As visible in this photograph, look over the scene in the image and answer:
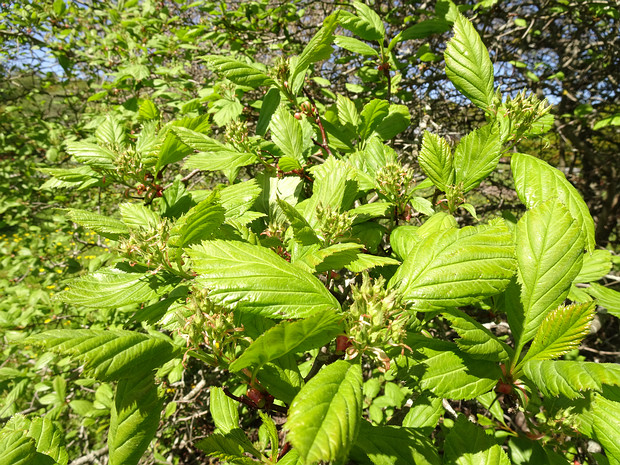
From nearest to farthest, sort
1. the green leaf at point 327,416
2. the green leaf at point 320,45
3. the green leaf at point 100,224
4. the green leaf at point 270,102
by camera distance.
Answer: the green leaf at point 327,416 → the green leaf at point 100,224 → the green leaf at point 320,45 → the green leaf at point 270,102

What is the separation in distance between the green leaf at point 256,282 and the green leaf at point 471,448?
1.89 feet

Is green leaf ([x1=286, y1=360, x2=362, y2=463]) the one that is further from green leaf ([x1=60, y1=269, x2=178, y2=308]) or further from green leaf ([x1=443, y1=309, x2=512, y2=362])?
green leaf ([x1=60, y1=269, x2=178, y2=308])

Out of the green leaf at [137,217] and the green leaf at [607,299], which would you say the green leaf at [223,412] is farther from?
the green leaf at [607,299]

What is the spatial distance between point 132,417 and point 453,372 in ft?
3.00

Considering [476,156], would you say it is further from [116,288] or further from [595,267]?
[116,288]

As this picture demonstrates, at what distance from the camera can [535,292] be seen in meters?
1.02

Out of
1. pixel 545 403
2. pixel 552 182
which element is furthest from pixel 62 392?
pixel 552 182

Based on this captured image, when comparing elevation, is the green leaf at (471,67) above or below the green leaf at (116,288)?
above

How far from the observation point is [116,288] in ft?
3.58

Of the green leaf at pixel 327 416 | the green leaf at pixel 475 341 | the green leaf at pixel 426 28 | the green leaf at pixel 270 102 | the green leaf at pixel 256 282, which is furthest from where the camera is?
the green leaf at pixel 426 28

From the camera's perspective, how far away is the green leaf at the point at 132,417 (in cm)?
95

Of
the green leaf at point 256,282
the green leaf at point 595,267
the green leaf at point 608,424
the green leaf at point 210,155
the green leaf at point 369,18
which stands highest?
the green leaf at point 369,18

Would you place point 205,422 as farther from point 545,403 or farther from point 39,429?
point 545,403

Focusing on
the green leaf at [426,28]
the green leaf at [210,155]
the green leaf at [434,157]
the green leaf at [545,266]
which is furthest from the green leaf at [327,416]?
the green leaf at [426,28]
